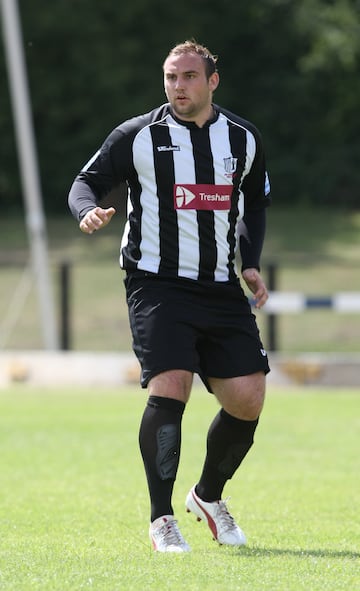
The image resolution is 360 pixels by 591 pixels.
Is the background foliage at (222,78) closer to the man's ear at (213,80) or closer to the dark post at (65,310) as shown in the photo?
the dark post at (65,310)

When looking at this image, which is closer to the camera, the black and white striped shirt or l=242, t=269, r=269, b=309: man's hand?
the black and white striped shirt

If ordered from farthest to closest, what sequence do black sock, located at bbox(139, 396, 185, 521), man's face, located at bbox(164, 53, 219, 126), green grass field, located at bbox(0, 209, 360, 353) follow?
green grass field, located at bbox(0, 209, 360, 353)
man's face, located at bbox(164, 53, 219, 126)
black sock, located at bbox(139, 396, 185, 521)

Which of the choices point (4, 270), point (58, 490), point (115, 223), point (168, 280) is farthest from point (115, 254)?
point (168, 280)

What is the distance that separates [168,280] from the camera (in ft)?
18.9

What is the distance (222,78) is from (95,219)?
36486mm

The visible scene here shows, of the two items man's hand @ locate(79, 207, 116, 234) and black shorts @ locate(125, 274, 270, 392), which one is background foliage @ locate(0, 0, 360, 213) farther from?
man's hand @ locate(79, 207, 116, 234)

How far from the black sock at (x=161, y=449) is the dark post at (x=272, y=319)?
11.8 metres

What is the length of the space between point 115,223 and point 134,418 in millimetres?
24208

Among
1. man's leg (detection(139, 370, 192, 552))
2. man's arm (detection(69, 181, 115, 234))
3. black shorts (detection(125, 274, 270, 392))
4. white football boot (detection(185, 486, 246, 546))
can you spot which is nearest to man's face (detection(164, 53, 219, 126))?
man's arm (detection(69, 181, 115, 234))

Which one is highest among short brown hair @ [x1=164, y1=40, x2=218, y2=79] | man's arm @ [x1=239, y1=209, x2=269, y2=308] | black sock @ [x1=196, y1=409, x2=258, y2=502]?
short brown hair @ [x1=164, y1=40, x2=218, y2=79]

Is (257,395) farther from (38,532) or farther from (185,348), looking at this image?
(38,532)

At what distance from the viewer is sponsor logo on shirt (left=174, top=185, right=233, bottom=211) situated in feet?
18.8

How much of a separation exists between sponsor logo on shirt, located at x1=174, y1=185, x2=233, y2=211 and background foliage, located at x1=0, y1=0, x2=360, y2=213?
32.8m

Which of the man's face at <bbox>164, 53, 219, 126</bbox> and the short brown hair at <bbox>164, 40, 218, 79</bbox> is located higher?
the short brown hair at <bbox>164, 40, 218, 79</bbox>
